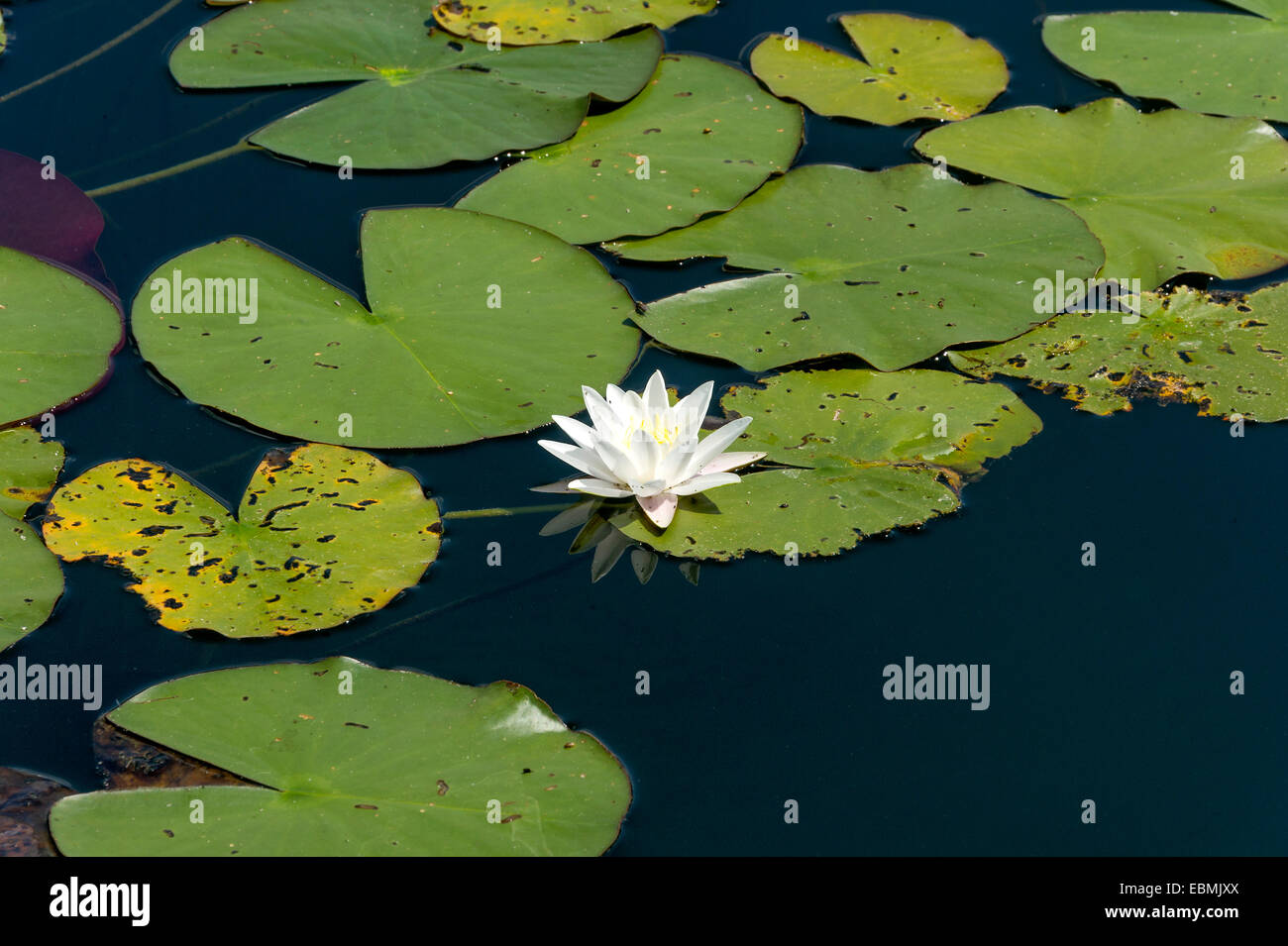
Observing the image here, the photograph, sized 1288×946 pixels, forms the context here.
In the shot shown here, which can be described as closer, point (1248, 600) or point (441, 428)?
Result: point (1248, 600)

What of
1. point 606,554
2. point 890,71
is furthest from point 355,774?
point 890,71

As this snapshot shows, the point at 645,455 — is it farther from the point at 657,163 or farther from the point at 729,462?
the point at 657,163

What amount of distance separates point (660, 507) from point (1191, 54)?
340cm

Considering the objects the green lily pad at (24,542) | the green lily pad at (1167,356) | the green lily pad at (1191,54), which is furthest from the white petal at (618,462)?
the green lily pad at (1191,54)

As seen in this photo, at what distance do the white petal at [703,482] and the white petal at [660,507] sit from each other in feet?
0.10

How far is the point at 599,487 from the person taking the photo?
325 cm

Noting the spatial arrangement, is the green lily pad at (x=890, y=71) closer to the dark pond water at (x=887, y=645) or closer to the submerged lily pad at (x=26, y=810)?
the dark pond water at (x=887, y=645)

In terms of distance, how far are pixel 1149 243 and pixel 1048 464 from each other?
120 cm

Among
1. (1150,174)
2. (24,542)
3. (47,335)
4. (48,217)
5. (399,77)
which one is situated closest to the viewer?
(24,542)

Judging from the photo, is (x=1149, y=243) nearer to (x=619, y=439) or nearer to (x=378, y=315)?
(x=619, y=439)

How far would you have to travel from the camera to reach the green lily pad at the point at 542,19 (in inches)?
196

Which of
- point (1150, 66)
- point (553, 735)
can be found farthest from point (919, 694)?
point (1150, 66)

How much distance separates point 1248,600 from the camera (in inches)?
121
